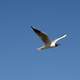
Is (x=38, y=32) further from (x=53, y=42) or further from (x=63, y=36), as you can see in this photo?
(x=63, y=36)

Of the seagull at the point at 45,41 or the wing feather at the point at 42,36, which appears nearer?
the wing feather at the point at 42,36

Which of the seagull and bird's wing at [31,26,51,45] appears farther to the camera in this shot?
the seagull

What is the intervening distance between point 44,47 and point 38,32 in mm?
2747

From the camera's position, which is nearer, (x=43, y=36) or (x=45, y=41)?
(x=43, y=36)

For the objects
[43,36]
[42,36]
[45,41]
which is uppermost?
[45,41]

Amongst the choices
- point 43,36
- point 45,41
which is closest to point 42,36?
point 43,36

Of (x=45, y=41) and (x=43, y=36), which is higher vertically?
(x=45, y=41)

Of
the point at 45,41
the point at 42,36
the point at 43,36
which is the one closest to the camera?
the point at 42,36

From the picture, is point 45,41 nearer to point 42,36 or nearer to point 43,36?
point 43,36

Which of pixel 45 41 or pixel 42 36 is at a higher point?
pixel 45 41

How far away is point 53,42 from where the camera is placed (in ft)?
101

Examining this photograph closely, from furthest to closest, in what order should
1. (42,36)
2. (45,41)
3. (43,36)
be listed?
1. (45,41)
2. (43,36)
3. (42,36)

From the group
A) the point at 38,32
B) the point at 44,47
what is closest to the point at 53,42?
the point at 44,47

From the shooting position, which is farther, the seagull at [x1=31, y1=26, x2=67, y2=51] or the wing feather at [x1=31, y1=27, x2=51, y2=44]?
the seagull at [x1=31, y1=26, x2=67, y2=51]
